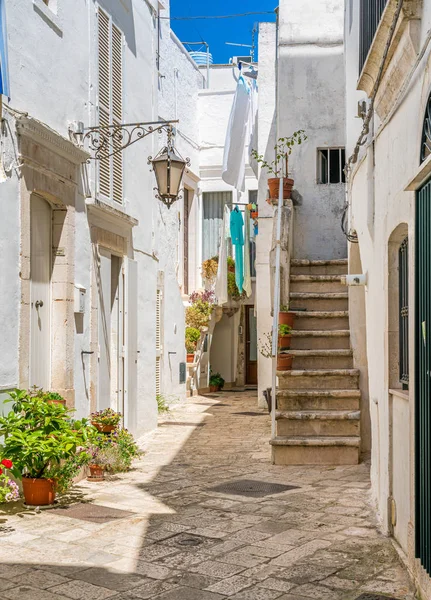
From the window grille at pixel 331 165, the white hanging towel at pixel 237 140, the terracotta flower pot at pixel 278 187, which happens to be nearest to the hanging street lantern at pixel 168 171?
the terracotta flower pot at pixel 278 187

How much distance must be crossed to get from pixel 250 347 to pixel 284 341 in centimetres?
1150

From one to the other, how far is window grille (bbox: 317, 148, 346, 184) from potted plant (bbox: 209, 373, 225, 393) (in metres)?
7.72

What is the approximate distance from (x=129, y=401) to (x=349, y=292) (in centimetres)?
333

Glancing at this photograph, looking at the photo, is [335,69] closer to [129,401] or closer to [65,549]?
[129,401]

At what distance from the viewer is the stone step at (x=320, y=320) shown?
440 inches

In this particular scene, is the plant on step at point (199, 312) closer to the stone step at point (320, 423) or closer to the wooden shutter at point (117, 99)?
the wooden shutter at point (117, 99)

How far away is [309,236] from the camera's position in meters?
14.0

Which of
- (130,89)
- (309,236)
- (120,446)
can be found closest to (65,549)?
(120,446)

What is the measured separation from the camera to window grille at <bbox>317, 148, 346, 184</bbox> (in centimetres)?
1427

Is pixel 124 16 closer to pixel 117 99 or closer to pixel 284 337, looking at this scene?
pixel 117 99

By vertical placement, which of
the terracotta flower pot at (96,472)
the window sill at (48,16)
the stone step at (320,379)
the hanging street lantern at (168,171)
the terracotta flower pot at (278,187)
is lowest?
the terracotta flower pot at (96,472)

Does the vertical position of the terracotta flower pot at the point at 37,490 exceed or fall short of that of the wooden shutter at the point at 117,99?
it falls short

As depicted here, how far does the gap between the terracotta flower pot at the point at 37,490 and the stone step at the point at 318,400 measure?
11.7ft

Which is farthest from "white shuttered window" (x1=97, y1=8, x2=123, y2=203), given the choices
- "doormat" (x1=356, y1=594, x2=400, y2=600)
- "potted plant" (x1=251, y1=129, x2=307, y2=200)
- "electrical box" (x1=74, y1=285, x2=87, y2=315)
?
"doormat" (x1=356, y1=594, x2=400, y2=600)
